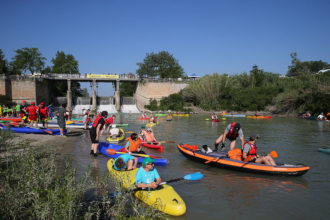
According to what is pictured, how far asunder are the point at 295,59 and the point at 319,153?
69.5m

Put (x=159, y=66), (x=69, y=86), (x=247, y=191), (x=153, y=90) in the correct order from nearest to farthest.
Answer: (x=247, y=191)
(x=69, y=86)
(x=153, y=90)
(x=159, y=66)

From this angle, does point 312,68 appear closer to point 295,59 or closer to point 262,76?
→ point 295,59

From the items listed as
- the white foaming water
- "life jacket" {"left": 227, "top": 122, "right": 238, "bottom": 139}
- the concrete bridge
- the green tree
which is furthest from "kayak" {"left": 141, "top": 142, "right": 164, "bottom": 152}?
the green tree

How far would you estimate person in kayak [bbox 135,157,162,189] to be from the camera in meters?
5.14

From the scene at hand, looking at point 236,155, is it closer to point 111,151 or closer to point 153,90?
point 111,151

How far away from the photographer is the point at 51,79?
4281cm

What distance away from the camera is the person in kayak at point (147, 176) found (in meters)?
5.14

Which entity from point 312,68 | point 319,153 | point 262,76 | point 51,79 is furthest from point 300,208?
point 312,68

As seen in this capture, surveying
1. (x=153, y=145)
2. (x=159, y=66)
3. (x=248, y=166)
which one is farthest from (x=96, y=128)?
(x=159, y=66)

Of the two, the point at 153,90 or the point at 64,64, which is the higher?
the point at 64,64

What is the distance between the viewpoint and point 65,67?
54.3 m

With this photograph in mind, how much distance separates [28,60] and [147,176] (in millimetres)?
61342

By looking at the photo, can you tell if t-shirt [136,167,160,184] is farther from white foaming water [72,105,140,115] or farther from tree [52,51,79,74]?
tree [52,51,79,74]

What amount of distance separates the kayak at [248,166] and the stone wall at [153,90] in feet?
126
